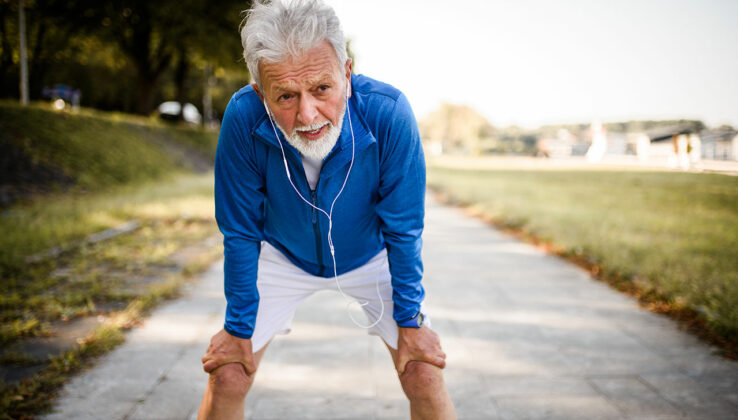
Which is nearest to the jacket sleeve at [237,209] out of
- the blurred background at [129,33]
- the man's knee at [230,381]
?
the man's knee at [230,381]

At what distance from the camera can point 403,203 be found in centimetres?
171

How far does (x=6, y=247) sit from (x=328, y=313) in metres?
4.01

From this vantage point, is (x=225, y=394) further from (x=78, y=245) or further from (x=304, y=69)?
(x=78, y=245)

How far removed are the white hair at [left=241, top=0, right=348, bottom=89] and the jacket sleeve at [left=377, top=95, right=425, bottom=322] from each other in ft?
1.33

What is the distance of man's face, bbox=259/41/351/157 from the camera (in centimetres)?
157

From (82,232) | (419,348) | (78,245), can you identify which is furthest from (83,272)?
(419,348)

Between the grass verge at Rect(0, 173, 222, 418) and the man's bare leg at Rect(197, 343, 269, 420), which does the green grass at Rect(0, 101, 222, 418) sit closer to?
the grass verge at Rect(0, 173, 222, 418)

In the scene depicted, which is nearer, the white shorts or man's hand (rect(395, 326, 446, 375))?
man's hand (rect(395, 326, 446, 375))

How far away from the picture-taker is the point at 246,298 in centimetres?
177

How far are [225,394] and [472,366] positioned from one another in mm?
1791

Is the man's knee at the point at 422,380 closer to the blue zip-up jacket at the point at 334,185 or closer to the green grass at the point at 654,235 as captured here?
the blue zip-up jacket at the point at 334,185

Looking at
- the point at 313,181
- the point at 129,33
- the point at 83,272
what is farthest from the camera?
the point at 129,33

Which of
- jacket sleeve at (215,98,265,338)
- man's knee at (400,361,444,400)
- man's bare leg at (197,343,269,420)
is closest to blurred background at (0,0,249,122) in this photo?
jacket sleeve at (215,98,265,338)

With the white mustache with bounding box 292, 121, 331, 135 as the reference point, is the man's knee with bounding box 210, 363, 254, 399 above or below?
below
